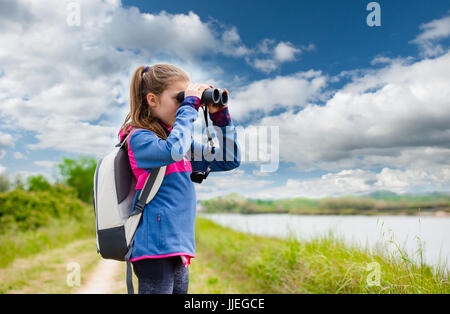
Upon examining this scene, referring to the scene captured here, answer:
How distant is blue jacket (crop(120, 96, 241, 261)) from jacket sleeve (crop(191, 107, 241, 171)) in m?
0.25

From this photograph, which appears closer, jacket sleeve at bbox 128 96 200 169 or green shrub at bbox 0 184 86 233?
jacket sleeve at bbox 128 96 200 169

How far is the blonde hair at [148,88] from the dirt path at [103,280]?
13.4ft

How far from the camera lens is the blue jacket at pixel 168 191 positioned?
1599 mm

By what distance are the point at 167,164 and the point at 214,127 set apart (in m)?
0.46

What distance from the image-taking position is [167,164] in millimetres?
1655

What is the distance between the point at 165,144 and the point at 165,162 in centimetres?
9

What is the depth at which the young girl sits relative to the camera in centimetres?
161

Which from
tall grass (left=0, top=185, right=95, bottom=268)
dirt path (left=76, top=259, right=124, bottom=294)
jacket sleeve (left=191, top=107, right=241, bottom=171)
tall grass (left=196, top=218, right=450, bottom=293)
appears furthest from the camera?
tall grass (left=0, top=185, right=95, bottom=268)

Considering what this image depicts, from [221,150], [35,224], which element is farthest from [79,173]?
[221,150]

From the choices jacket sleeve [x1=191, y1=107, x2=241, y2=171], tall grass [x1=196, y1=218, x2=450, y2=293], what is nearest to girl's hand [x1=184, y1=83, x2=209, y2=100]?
jacket sleeve [x1=191, y1=107, x2=241, y2=171]

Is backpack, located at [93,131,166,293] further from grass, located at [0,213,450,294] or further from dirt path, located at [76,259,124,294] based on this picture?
dirt path, located at [76,259,124,294]

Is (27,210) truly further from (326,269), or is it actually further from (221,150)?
(221,150)

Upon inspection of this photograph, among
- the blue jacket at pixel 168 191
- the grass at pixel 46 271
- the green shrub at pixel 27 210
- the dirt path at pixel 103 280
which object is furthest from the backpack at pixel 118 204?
the green shrub at pixel 27 210
